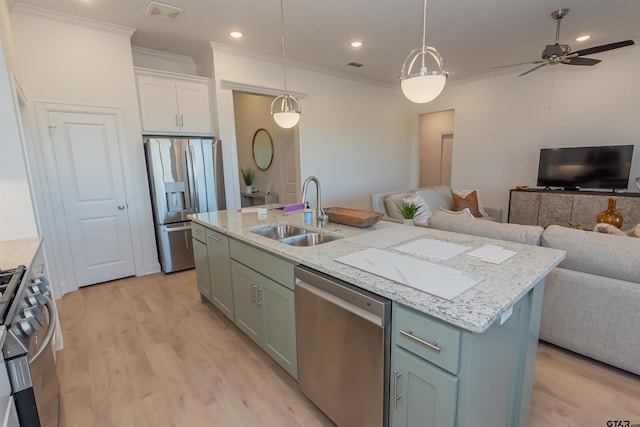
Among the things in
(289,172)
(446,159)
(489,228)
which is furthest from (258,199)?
(489,228)

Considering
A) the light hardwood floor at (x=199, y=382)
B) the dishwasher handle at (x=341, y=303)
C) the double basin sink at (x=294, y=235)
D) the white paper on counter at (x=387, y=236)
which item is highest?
the white paper on counter at (x=387, y=236)

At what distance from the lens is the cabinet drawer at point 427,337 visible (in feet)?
3.21

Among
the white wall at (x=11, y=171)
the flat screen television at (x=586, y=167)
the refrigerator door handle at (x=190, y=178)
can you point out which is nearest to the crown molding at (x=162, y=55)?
the refrigerator door handle at (x=190, y=178)

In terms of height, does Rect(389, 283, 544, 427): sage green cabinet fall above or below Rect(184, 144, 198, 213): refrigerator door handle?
below

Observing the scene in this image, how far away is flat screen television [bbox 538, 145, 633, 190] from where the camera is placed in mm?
4121

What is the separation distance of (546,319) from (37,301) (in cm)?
285

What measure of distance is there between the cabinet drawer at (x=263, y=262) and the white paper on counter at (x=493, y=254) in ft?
3.14

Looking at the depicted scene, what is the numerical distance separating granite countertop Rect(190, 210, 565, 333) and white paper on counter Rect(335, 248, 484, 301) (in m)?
0.03

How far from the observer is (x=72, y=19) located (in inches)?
119

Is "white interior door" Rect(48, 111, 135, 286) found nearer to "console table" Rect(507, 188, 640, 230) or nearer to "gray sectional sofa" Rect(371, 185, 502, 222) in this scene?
"gray sectional sofa" Rect(371, 185, 502, 222)

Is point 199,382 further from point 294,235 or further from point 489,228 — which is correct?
point 489,228

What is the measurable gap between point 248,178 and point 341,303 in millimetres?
5478

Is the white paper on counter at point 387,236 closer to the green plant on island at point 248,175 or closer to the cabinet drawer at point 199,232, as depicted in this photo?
the cabinet drawer at point 199,232

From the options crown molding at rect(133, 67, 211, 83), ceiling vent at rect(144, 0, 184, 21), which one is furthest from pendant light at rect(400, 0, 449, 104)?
crown molding at rect(133, 67, 211, 83)
